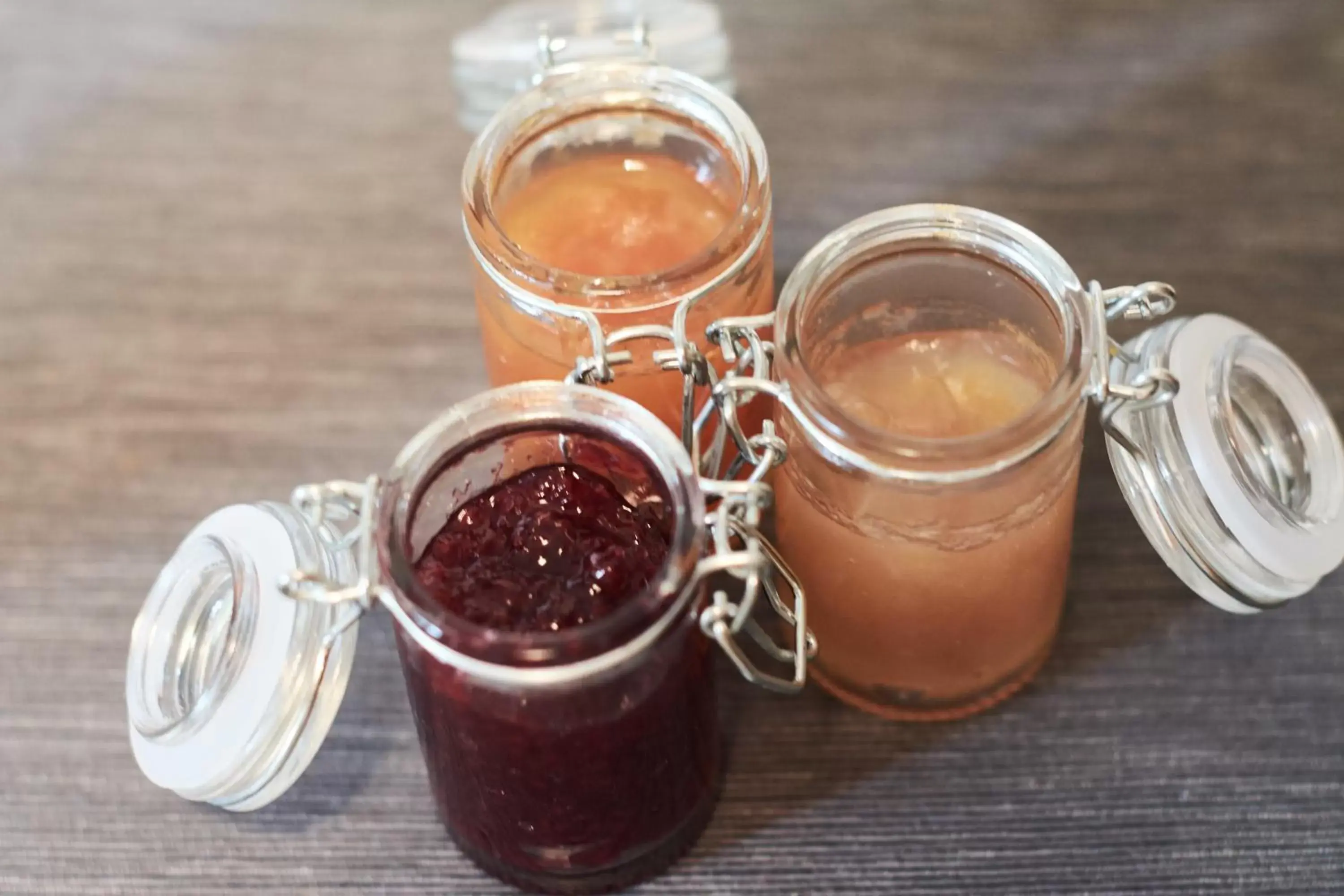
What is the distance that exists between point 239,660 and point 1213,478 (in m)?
0.49

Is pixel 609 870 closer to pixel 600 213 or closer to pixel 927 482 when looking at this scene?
pixel 927 482

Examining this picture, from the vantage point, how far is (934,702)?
29.2 inches

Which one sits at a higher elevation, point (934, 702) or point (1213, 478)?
point (1213, 478)

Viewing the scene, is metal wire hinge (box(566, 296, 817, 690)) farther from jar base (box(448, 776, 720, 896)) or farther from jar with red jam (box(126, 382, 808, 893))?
jar base (box(448, 776, 720, 896))

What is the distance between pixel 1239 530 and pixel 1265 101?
58 centimetres

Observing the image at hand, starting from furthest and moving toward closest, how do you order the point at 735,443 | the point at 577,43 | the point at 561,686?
the point at 577,43 < the point at 735,443 < the point at 561,686

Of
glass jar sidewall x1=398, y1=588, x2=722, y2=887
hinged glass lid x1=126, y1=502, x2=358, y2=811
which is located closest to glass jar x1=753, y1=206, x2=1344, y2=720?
glass jar sidewall x1=398, y1=588, x2=722, y2=887

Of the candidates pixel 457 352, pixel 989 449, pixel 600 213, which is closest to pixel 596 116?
pixel 600 213

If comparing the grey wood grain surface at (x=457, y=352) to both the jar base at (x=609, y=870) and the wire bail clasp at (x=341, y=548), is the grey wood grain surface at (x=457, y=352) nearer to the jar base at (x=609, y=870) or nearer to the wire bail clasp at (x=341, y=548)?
the jar base at (x=609, y=870)

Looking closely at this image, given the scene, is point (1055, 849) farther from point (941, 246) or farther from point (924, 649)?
point (941, 246)

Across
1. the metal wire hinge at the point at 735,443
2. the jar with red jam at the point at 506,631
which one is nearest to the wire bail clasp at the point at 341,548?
the jar with red jam at the point at 506,631

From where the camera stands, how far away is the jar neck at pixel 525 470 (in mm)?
545

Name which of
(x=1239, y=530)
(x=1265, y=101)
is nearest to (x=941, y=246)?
(x=1239, y=530)

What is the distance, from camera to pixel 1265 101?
106 cm
